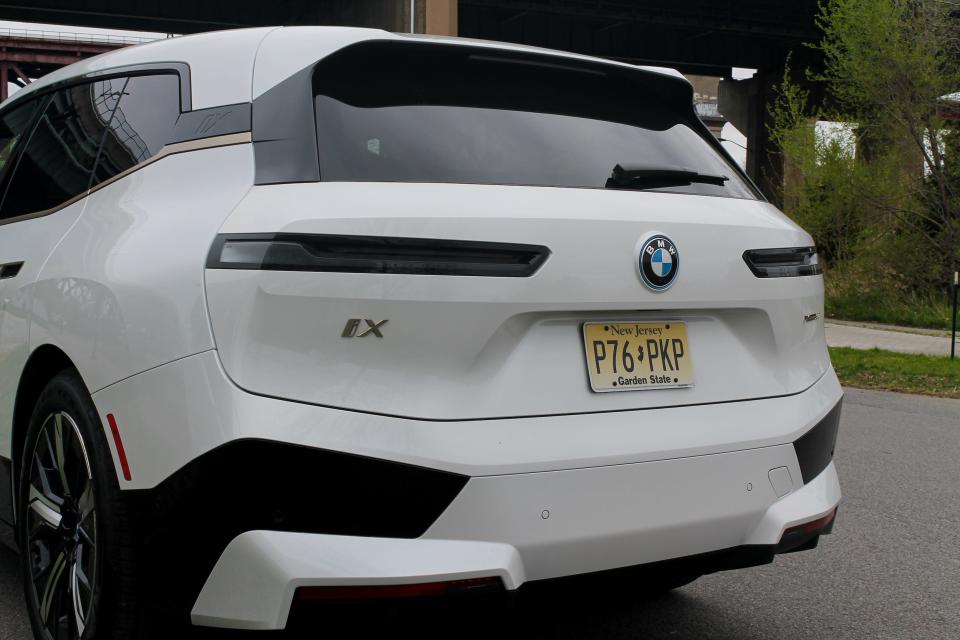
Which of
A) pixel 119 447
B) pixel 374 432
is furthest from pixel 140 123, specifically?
pixel 374 432

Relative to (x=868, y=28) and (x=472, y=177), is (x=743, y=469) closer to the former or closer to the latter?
(x=472, y=177)

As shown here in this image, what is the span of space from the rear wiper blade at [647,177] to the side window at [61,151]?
1.55 meters

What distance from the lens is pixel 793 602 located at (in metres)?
4.00

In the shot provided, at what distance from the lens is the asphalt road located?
2584 millimetres

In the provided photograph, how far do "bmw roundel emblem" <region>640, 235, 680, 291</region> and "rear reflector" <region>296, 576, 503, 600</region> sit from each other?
855 millimetres

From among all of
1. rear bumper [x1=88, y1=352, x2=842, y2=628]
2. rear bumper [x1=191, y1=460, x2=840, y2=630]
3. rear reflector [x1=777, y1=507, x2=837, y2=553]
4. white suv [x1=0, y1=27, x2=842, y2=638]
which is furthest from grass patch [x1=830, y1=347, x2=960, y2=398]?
rear bumper [x1=88, y1=352, x2=842, y2=628]

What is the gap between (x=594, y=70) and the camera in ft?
10.5

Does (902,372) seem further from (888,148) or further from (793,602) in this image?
(888,148)

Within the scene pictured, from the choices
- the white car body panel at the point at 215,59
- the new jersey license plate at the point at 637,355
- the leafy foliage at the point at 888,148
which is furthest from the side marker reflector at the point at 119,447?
the leafy foliage at the point at 888,148

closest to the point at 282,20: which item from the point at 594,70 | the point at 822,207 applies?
the point at 822,207

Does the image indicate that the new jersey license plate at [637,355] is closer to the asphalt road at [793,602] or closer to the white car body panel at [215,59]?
the asphalt road at [793,602]

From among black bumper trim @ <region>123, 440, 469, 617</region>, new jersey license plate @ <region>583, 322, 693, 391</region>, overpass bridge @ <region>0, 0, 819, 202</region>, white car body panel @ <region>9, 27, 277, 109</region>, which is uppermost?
overpass bridge @ <region>0, 0, 819, 202</region>

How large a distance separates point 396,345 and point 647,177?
921 mm

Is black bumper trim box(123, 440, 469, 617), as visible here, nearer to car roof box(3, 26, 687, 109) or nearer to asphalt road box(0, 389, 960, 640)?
asphalt road box(0, 389, 960, 640)
